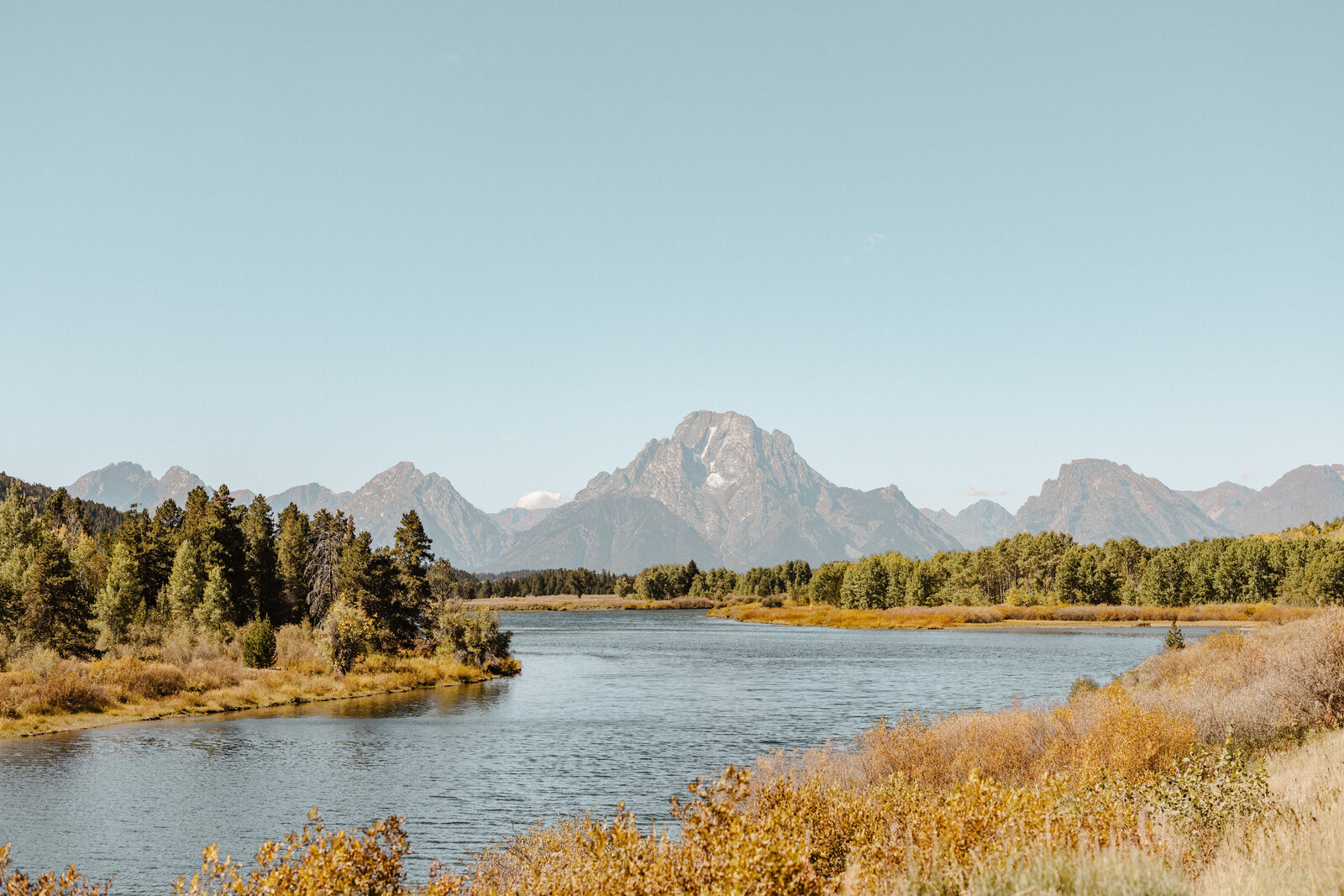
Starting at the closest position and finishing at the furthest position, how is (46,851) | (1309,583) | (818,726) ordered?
(46,851)
(818,726)
(1309,583)

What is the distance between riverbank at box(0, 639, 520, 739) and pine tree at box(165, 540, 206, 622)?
5.67 meters

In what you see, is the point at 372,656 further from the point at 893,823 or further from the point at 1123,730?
the point at 893,823

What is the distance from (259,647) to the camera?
67.0 meters

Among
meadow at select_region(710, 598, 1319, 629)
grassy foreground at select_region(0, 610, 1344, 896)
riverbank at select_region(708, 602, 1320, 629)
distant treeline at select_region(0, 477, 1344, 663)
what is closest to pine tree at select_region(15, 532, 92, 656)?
distant treeline at select_region(0, 477, 1344, 663)

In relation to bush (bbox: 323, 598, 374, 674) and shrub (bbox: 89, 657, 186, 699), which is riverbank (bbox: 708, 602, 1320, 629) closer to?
bush (bbox: 323, 598, 374, 674)

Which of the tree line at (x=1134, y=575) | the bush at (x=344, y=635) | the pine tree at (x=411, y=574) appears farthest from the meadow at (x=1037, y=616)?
the bush at (x=344, y=635)

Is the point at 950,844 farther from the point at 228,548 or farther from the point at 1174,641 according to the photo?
the point at 228,548

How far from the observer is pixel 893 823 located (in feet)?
42.8

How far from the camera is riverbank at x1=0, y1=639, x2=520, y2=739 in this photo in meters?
47.5

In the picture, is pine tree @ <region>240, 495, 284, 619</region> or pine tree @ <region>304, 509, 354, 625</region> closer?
pine tree @ <region>240, 495, 284, 619</region>

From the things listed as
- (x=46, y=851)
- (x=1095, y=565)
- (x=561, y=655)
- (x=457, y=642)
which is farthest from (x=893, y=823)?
(x=1095, y=565)

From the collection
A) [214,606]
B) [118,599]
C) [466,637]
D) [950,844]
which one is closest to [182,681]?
[118,599]

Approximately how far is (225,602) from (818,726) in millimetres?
53721

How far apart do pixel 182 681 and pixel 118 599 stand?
60.9ft
